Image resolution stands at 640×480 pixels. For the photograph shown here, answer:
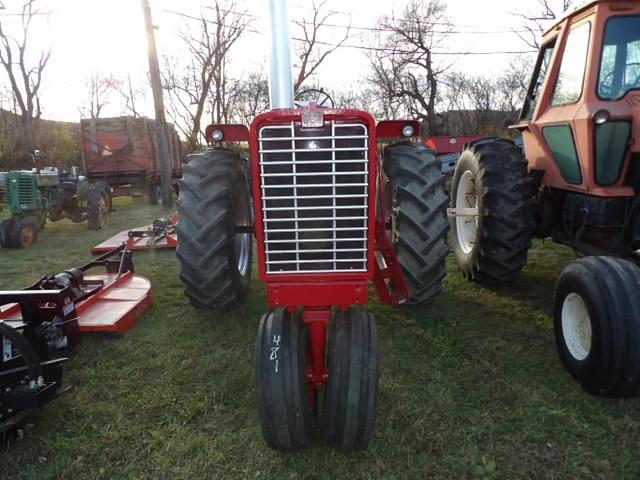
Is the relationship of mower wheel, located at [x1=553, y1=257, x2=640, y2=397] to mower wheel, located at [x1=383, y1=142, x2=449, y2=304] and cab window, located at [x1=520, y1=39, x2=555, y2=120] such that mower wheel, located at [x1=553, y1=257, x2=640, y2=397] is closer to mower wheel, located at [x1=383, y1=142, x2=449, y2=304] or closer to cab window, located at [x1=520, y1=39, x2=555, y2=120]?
mower wheel, located at [x1=383, y1=142, x2=449, y2=304]

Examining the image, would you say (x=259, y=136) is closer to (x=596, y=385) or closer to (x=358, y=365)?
(x=358, y=365)

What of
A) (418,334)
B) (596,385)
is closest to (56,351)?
(418,334)

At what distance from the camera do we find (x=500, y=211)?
387 centimetres

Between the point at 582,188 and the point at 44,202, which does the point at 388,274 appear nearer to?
the point at 582,188

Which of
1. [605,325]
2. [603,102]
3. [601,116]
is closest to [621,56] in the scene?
[603,102]

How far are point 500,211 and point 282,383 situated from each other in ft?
8.34

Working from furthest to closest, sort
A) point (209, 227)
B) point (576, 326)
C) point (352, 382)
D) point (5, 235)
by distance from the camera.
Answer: point (5, 235) → point (209, 227) → point (576, 326) → point (352, 382)

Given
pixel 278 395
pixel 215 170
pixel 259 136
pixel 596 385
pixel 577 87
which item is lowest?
pixel 596 385

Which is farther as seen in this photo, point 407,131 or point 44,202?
point 44,202

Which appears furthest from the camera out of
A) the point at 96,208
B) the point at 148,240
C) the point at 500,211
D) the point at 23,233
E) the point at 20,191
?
the point at 96,208

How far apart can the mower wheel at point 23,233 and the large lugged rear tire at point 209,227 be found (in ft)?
17.9

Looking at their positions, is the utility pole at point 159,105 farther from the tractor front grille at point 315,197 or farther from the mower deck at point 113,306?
the tractor front grille at point 315,197

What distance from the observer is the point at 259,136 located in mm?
2062

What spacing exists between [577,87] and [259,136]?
102 inches
